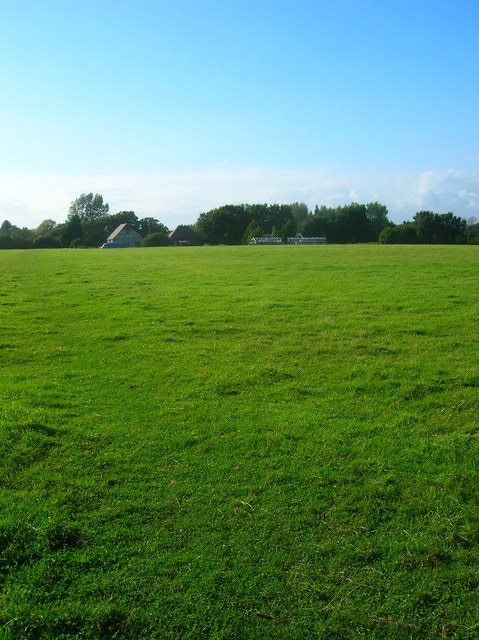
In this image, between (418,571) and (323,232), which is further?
(323,232)

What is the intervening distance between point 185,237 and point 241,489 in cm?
13689

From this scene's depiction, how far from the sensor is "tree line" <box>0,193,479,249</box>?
102562 mm

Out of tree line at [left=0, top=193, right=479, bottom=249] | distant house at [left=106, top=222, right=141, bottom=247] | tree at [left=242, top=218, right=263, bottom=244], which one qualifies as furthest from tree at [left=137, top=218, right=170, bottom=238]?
tree at [left=242, top=218, right=263, bottom=244]

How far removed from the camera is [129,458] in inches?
244

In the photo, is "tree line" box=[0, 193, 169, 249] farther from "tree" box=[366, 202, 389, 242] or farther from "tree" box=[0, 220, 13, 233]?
"tree" box=[366, 202, 389, 242]

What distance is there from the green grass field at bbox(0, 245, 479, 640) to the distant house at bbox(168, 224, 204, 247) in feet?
401

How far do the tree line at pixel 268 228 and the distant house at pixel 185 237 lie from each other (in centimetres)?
759

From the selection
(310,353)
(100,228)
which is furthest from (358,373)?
(100,228)

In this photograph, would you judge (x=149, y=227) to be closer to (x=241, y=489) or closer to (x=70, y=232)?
(x=70, y=232)

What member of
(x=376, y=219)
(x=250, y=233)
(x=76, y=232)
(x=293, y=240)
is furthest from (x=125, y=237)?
(x=376, y=219)

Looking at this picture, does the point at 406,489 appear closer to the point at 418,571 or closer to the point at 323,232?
the point at 418,571

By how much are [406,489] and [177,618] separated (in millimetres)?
2749

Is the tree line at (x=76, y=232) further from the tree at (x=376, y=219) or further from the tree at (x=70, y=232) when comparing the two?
the tree at (x=376, y=219)

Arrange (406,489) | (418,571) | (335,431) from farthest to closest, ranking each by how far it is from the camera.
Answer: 1. (335,431)
2. (406,489)
3. (418,571)
